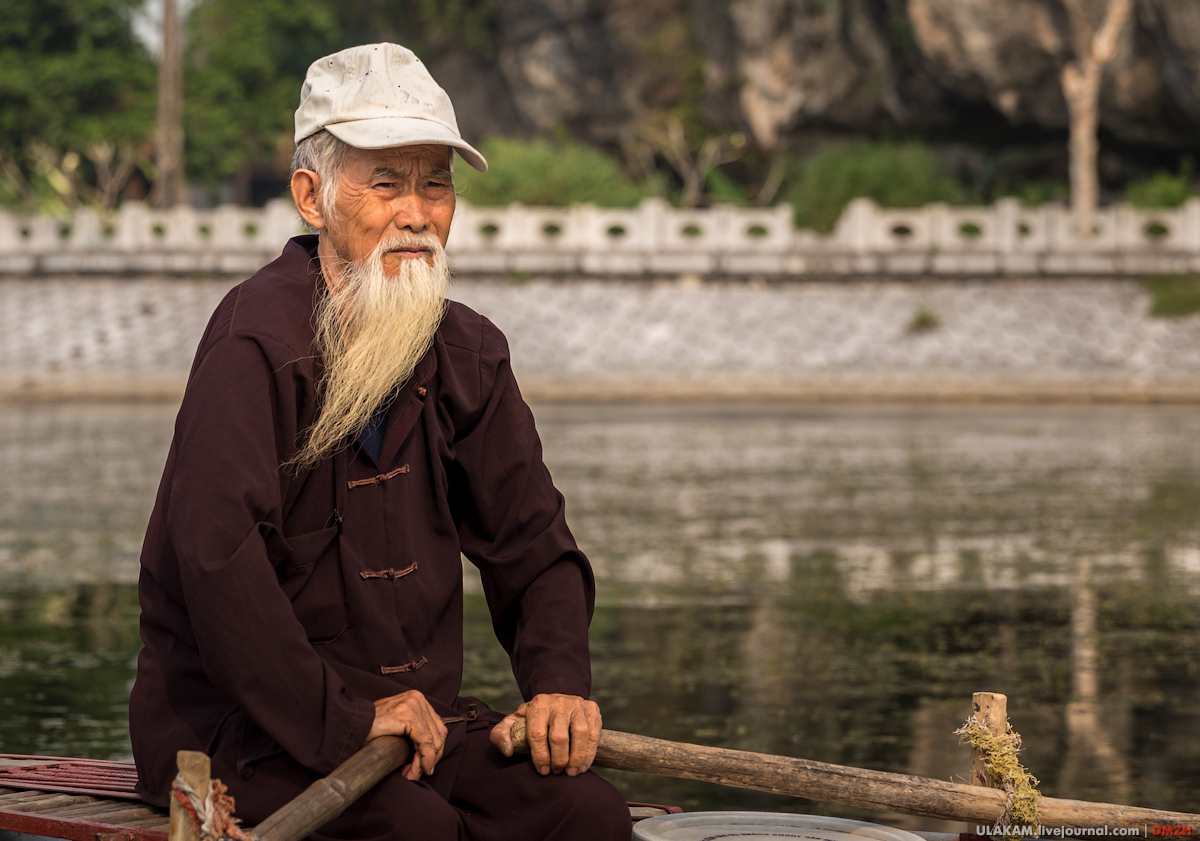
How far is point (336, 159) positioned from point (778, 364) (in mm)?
25229

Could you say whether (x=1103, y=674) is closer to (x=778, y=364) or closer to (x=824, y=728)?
(x=824, y=728)

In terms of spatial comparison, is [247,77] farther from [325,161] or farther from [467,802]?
[467,802]

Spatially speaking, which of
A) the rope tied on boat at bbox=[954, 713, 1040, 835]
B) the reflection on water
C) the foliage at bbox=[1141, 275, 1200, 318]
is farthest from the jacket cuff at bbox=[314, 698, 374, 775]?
the foliage at bbox=[1141, 275, 1200, 318]

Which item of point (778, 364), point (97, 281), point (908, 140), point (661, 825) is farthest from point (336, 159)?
point (908, 140)

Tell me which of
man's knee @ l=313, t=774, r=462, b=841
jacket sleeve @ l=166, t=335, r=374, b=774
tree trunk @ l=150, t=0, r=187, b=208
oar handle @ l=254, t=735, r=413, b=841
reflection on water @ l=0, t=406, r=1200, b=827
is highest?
tree trunk @ l=150, t=0, r=187, b=208

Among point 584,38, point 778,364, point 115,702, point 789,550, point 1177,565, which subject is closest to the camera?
point 115,702

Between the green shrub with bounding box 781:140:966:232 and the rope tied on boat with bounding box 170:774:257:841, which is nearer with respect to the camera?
the rope tied on boat with bounding box 170:774:257:841

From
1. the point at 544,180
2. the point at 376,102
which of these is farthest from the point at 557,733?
the point at 544,180

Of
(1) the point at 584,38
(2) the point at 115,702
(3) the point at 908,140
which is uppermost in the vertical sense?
(1) the point at 584,38

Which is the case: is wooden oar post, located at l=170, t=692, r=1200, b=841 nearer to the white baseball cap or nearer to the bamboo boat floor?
the bamboo boat floor

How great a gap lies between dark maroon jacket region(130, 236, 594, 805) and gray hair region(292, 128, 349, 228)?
0.13 metres

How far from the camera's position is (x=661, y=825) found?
11.4ft

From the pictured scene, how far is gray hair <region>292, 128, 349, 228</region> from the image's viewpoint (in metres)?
3.53

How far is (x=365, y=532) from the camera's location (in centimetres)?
339
